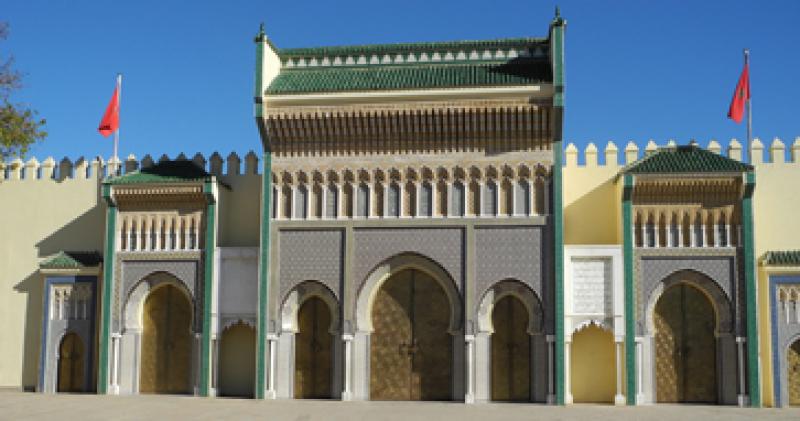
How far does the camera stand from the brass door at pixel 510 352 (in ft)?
59.7

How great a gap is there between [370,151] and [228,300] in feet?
14.7

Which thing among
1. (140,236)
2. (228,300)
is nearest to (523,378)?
(228,300)

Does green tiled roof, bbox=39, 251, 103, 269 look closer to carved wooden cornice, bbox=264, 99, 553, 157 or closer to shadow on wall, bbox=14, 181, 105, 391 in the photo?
shadow on wall, bbox=14, 181, 105, 391

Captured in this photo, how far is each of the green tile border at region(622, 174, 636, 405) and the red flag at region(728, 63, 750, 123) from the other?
3.66 metres

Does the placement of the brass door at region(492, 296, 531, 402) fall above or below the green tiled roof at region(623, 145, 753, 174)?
below

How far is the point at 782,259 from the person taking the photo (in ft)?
58.7

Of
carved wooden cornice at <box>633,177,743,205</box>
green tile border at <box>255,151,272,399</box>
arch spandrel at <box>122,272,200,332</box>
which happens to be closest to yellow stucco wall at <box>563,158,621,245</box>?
carved wooden cornice at <box>633,177,743,205</box>

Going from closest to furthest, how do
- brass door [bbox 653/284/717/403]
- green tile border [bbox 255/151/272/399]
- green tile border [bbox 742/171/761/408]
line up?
green tile border [bbox 742/171/761/408], brass door [bbox 653/284/717/403], green tile border [bbox 255/151/272/399]

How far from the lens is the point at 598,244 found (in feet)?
62.2

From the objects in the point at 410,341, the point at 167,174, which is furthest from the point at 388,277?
the point at 167,174

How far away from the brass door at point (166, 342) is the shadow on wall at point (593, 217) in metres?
8.64

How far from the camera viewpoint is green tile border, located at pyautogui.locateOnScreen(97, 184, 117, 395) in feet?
63.9

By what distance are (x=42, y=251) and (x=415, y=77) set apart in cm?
1019

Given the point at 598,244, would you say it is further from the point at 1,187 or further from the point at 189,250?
the point at 1,187
